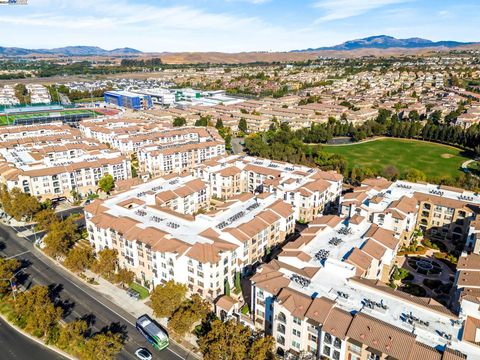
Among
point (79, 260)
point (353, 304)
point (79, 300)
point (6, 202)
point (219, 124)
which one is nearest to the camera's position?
point (353, 304)

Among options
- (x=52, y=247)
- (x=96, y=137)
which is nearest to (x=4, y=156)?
(x=96, y=137)

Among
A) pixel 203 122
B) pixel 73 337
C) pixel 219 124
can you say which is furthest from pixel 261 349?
pixel 203 122

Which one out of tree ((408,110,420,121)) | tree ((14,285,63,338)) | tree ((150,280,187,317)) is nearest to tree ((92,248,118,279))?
tree ((14,285,63,338))

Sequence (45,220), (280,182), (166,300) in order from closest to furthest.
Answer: (166,300) < (45,220) < (280,182)

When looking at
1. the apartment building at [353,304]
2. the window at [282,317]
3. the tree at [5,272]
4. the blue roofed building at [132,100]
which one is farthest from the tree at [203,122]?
the window at [282,317]

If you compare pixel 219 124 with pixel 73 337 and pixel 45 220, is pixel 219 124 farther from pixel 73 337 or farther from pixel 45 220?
pixel 73 337

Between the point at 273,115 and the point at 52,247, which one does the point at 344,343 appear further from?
the point at 273,115
